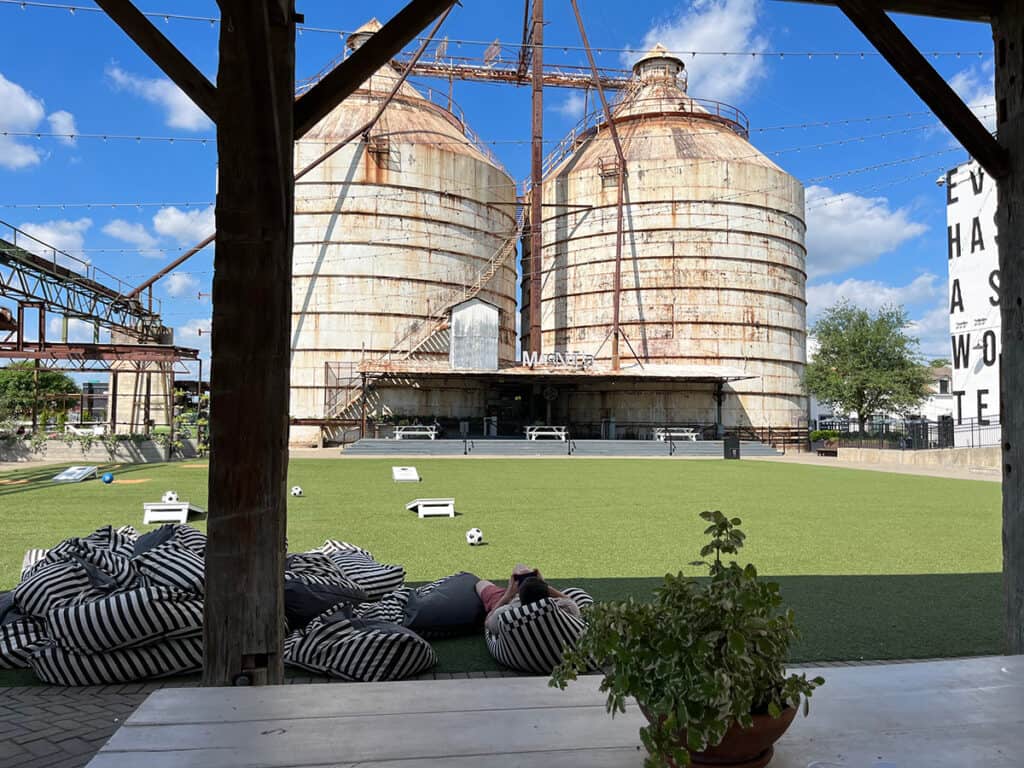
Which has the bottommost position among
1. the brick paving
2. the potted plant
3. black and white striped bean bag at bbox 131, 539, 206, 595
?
the brick paving

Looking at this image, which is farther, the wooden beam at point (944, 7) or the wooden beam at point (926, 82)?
the wooden beam at point (944, 7)

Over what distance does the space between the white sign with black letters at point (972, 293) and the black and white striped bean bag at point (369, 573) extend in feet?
85.4

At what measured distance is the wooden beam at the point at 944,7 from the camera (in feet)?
12.6

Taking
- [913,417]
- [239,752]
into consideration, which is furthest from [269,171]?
[913,417]

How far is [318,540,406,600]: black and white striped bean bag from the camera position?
5711 millimetres

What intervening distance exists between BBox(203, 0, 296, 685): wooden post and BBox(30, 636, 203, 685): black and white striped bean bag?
1273 millimetres

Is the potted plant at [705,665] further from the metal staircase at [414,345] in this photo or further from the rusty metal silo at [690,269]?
the rusty metal silo at [690,269]

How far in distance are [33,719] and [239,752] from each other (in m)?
2.60

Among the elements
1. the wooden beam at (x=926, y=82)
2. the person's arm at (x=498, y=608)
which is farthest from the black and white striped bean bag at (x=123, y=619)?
the wooden beam at (x=926, y=82)

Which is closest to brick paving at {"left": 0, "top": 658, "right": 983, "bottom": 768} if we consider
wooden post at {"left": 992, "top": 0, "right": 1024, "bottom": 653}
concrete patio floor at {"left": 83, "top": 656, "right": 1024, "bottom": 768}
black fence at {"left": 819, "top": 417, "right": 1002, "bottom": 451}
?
wooden post at {"left": 992, "top": 0, "right": 1024, "bottom": 653}

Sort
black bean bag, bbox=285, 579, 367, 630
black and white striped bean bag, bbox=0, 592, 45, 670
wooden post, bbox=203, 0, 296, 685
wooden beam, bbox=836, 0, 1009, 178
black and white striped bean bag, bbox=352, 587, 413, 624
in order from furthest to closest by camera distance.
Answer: black and white striped bean bag, bbox=352, 587, 413, 624 < black bean bag, bbox=285, 579, 367, 630 < black and white striped bean bag, bbox=0, 592, 45, 670 < wooden beam, bbox=836, 0, 1009, 178 < wooden post, bbox=203, 0, 296, 685

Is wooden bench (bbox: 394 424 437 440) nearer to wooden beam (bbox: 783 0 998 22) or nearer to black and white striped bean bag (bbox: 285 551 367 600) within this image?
black and white striped bean bag (bbox: 285 551 367 600)

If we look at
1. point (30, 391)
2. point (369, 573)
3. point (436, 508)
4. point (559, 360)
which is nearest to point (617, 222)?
point (559, 360)

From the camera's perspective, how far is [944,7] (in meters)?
3.89
